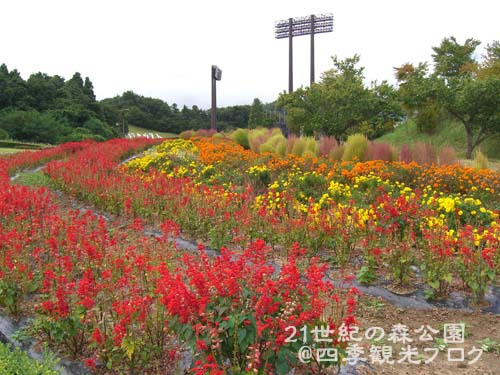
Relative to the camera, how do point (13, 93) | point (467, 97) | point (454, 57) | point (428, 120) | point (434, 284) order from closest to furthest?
point (434, 284) < point (467, 97) < point (428, 120) < point (454, 57) < point (13, 93)

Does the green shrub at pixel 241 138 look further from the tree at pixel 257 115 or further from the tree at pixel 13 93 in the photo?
the tree at pixel 257 115

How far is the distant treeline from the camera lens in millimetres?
27750

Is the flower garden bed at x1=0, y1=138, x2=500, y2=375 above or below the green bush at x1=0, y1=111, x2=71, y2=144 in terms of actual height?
below

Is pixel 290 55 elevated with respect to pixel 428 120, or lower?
elevated

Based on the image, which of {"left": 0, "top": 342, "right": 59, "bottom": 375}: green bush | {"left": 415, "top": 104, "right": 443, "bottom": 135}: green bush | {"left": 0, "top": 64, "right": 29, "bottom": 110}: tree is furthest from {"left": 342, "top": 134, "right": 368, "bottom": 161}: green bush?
{"left": 0, "top": 64, "right": 29, "bottom": 110}: tree

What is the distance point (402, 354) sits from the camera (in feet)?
8.86

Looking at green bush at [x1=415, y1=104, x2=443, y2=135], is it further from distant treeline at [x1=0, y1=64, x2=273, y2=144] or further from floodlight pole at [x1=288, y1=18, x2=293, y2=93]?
distant treeline at [x1=0, y1=64, x2=273, y2=144]

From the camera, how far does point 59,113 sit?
32938 millimetres

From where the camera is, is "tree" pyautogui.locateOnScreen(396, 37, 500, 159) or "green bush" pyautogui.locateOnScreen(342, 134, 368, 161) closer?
"green bush" pyautogui.locateOnScreen(342, 134, 368, 161)

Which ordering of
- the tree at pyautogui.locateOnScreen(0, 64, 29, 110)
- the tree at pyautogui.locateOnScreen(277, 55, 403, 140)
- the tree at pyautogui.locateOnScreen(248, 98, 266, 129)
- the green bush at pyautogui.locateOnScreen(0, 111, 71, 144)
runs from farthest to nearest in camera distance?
the tree at pyautogui.locateOnScreen(248, 98, 266, 129) < the tree at pyautogui.locateOnScreen(0, 64, 29, 110) < the green bush at pyautogui.locateOnScreen(0, 111, 71, 144) < the tree at pyautogui.locateOnScreen(277, 55, 403, 140)

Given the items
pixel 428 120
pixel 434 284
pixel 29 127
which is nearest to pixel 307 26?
pixel 428 120

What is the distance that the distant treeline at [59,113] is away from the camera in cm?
2775

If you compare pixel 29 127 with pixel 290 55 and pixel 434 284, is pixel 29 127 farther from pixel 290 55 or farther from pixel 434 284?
pixel 434 284

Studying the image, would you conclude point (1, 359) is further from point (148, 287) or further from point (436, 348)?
point (436, 348)
